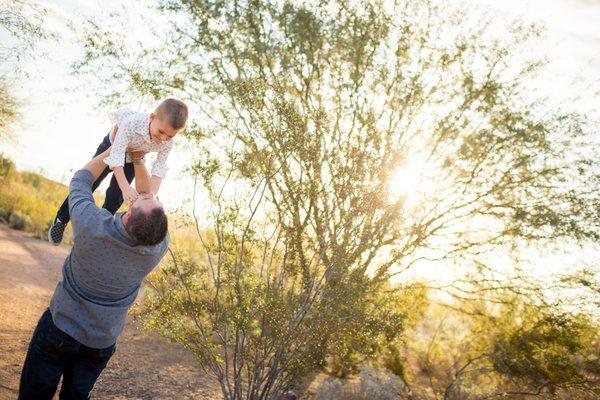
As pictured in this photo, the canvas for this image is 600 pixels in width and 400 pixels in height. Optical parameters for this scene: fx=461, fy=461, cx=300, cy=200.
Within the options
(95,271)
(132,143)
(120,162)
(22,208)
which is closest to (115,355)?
(132,143)

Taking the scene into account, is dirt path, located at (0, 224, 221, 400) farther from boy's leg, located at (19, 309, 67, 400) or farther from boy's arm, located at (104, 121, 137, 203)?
boy's arm, located at (104, 121, 137, 203)

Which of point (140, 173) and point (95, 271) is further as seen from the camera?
point (140, 173)

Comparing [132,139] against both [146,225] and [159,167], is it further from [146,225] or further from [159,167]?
[146,225]

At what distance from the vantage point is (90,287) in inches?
98.4

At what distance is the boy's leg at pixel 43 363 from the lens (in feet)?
8.36

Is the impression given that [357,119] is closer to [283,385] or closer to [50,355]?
[283,385]

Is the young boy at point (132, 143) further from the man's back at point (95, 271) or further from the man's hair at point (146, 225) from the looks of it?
the man's hair at point (146, 225)

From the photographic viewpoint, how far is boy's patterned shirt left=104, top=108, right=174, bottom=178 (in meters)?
3.31

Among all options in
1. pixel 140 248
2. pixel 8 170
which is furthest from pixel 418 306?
pixel 8 170

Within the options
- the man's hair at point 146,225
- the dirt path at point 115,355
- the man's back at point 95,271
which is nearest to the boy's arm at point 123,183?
the man's back at point 95,271

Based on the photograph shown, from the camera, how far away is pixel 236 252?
5.14m

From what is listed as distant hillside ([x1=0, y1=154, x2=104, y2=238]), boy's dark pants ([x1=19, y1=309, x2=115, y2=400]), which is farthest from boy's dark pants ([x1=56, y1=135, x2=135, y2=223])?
distant hillside ([x1=0, y1=154, x2=104, y2=238])

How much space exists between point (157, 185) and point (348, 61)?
515 centimetres

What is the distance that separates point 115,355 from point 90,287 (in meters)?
5.41
